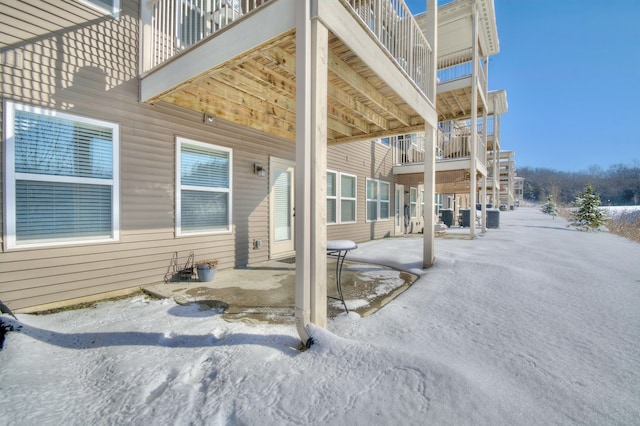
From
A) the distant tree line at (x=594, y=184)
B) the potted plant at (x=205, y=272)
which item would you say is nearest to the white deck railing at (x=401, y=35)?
the potted plant at (x=205, y=272)

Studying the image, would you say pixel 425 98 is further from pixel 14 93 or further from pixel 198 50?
pixel 14 93

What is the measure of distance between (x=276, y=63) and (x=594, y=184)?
6619cm

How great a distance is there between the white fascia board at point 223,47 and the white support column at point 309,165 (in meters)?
0.23

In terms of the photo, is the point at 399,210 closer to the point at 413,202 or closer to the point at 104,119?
the point at 413,202

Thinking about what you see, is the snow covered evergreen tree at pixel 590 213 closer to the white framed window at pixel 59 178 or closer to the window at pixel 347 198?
the window at pixel 347 198

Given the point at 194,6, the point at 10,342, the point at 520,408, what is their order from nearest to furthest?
the point at 520,408, the point at 10,342, the point at 194,6

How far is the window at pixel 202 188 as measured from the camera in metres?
4.25

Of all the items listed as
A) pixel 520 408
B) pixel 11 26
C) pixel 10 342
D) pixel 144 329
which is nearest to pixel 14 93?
pixel 11 26

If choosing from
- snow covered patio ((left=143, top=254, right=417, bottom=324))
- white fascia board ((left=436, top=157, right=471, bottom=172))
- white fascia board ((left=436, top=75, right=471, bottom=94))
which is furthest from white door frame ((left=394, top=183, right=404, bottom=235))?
snow covered patio ((left=143, top=254, right=417, bottom=324))

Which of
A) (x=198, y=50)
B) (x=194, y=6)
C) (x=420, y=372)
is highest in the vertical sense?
(x=194, y=6)

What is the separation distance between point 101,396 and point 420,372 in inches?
76.3

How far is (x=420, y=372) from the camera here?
1661 millimetres

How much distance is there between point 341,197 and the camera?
7848mm

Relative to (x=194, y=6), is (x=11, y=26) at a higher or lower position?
lower
